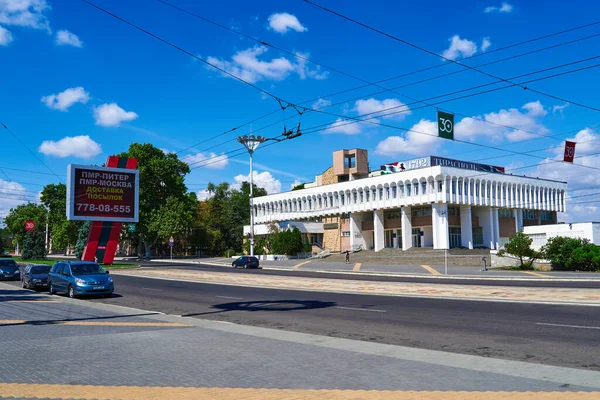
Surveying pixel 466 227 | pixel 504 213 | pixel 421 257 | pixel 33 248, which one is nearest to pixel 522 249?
pixel 421 257

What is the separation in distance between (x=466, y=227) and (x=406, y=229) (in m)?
7.96

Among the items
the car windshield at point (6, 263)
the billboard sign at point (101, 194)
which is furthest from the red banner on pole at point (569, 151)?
the billboard sign at point (101, 194)

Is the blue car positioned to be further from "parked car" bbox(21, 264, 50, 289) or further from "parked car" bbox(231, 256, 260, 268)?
"parked car" bbox(231, 256, 260, 268)

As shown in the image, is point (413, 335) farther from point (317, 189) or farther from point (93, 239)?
point (317, 189)

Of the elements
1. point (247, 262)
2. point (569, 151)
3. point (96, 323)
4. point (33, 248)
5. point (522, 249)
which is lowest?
point (96, 323)

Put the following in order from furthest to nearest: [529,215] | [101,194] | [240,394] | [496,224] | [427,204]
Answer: [529,215] < [496,224] < [427,204] < [101,194] < [240,394]

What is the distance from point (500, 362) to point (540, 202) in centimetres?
8112

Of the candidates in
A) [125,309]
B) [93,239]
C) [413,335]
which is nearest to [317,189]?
[93,239]

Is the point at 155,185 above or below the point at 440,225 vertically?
above

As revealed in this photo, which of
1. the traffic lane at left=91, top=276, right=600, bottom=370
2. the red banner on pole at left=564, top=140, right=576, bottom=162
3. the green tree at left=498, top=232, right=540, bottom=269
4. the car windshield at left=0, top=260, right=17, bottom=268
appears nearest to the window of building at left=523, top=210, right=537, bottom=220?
the green tree at left=498, top=232, right=540, bottom=269

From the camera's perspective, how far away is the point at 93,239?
54812 mm

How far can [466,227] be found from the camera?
71188 mm

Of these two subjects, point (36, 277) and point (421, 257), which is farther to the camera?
point (421, 257)

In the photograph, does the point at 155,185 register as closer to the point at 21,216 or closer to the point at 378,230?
the point at 378,230
